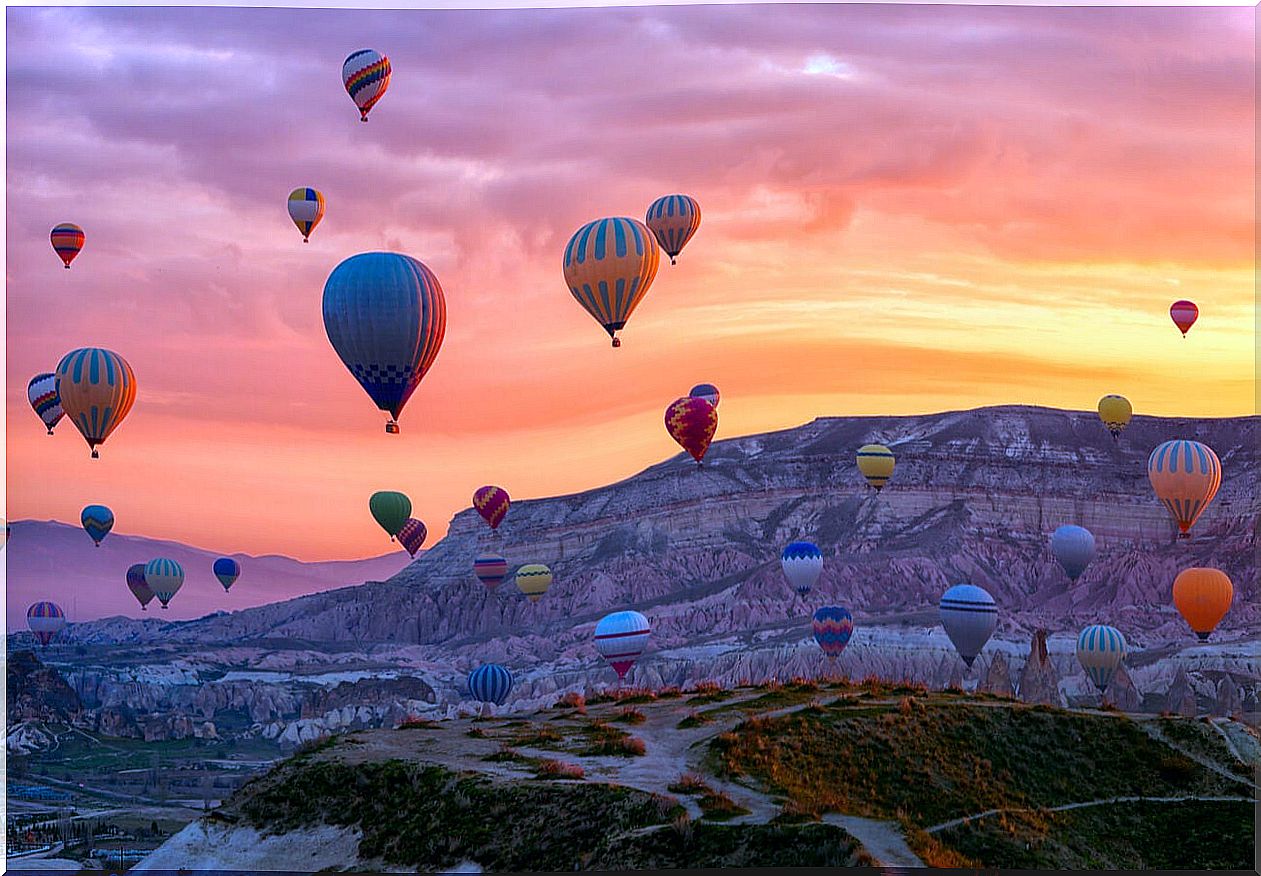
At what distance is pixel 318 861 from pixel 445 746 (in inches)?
232

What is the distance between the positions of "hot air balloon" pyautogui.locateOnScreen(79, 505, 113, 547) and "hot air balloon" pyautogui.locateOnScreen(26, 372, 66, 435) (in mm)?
24592

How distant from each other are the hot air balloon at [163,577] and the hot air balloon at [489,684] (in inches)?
1121

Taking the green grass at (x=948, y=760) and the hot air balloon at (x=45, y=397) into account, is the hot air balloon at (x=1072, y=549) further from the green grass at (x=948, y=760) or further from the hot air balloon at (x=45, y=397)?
the green grass at (x=948, y=760)

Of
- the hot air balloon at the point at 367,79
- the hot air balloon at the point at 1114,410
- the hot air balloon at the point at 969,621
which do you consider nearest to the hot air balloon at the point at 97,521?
the hot air balloon at the point at 367,79

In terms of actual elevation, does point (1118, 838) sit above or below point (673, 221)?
below

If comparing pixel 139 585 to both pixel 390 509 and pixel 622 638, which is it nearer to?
pixel 390 509

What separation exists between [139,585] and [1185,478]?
7671 centimetres

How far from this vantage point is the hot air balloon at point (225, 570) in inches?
5807

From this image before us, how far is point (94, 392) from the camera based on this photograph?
80.1 m

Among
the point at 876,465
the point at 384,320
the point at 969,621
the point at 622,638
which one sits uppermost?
the point at 384,320

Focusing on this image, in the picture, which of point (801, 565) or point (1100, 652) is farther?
point (801, 565)

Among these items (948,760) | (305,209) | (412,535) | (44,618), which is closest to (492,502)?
(412,535)

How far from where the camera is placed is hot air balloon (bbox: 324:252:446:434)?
57.3 m

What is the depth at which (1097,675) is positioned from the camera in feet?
374
